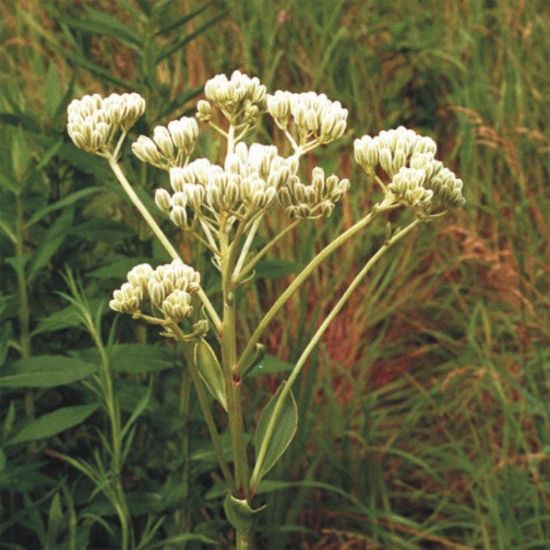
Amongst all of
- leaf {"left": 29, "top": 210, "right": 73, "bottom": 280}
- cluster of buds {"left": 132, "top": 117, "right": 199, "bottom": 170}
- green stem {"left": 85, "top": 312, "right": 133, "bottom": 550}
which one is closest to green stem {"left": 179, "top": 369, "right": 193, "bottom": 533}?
green stem {"left": 85, "top": 312, "right": 133, "bottom": 550}

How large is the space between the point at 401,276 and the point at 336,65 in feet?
3.04

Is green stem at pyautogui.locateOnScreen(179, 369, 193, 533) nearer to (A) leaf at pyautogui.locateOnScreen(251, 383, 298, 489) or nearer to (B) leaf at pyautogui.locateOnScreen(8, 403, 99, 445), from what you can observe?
(B) leaf at pyautogui.locateOnScreen(8, 403, 99, 445)

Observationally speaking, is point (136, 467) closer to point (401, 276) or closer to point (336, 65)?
point (401, 276)

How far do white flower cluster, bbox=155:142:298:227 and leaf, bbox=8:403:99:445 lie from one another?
2.32 feet

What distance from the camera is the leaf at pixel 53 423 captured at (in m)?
1.94

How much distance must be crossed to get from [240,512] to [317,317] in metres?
1.09

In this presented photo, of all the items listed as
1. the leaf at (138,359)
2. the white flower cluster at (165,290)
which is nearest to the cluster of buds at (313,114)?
the white flower cluster at (165,290)

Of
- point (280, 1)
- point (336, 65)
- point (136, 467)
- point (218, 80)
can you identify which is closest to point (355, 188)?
point (336, 65)

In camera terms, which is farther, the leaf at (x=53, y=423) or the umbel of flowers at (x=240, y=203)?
the leaf at (x=53, y=423)

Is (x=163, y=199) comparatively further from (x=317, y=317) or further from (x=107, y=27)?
(x=317, y=317)

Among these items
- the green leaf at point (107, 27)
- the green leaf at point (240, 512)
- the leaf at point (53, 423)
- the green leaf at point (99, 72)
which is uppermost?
the green leaf at point (107, 27)

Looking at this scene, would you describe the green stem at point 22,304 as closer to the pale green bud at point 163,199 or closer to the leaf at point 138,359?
the leaf at point 138,359

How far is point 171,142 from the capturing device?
1456 mm

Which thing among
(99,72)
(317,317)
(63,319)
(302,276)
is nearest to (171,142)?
(302,276)
